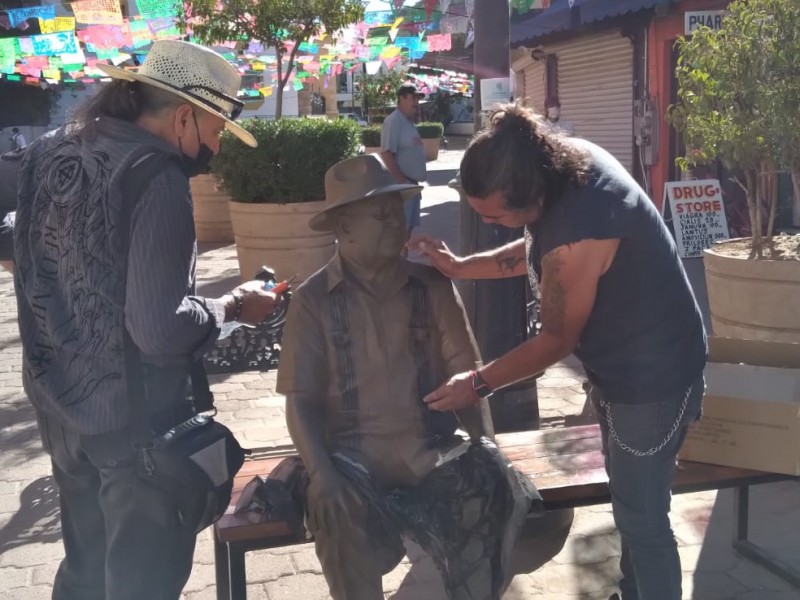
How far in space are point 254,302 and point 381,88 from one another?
32.3 meters

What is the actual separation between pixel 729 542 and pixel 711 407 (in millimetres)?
905

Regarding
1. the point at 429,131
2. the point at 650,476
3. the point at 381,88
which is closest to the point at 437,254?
the point at 650,476

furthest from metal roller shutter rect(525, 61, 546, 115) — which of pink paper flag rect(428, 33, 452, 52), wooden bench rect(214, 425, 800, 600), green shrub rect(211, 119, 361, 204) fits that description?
wooden bench rect(214, 425, 800, 600)

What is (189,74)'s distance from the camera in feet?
7.31

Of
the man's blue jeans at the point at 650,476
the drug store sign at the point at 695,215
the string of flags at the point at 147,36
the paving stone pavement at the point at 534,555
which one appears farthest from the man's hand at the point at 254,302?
the string of flags at the point at 147,36

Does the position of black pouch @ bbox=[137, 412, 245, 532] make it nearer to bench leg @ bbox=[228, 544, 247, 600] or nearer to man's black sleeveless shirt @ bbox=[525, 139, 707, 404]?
bench leg @ bbox=[228, 544, 247, 600]

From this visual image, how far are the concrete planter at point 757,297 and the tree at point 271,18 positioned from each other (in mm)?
6453

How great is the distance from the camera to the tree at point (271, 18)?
32.7 feet

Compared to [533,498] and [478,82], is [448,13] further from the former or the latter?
[533,498]

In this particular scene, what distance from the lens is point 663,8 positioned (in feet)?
31.1

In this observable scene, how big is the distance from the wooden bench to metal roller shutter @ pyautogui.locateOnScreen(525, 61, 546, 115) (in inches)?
479

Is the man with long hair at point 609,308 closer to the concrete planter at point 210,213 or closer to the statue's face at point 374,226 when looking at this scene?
the statue's face at point 374,226

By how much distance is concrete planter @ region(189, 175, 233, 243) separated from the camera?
1160cm

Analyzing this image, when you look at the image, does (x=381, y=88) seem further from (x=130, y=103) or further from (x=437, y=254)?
(x=130, y=103)
